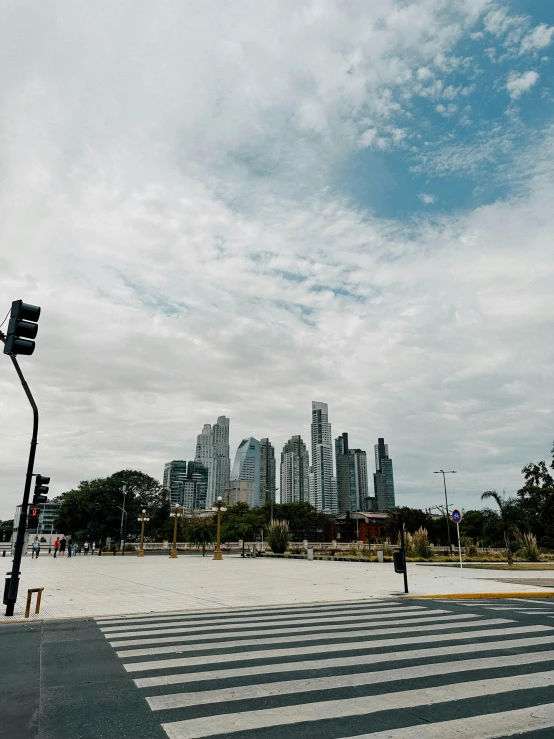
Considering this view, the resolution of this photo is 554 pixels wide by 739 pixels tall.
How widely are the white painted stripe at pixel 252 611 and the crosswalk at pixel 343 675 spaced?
1.77 feet

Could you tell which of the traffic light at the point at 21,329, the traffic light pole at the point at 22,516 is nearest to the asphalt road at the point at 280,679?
the traffic light pole at the point at 22,516

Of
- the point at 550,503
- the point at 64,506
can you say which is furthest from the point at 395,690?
the point at 64,506

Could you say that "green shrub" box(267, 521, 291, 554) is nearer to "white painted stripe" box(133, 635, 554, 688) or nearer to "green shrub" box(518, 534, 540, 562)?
"green shrub" box(518, 534, 540, 562)

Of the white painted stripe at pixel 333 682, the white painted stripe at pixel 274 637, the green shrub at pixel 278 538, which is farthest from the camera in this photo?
the green shrub at pixel 278 538

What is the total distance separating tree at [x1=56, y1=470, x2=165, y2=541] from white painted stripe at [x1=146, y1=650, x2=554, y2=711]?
69683 millimetres

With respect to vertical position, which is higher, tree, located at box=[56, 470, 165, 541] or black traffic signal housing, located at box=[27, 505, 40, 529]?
tree, located at box=[56, 470, 165, 541]

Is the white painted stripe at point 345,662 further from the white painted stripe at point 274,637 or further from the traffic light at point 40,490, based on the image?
the traffic light at point 40,490

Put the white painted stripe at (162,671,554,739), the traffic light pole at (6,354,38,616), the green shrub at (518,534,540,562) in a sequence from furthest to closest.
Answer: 1. the green shrub at (518,534,540,562)
2. the traffic light pole at (6,354,38,616)
3. the white painted stripe at (162,671,554,739)

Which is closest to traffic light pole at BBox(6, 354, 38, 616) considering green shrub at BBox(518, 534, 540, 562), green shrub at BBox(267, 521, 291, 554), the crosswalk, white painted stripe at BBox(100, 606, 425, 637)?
the crosswalk

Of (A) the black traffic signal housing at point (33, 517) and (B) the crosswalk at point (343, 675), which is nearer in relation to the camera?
(B) the crosswalk at point (343, 675)

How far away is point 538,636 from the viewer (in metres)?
10.3

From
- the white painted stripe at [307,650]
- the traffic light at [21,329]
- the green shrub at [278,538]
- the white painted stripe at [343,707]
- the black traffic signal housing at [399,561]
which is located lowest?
the white painted stripe at [343,707]

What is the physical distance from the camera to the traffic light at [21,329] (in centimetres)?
1278

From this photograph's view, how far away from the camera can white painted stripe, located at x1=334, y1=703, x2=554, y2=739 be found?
5215 millimetres
